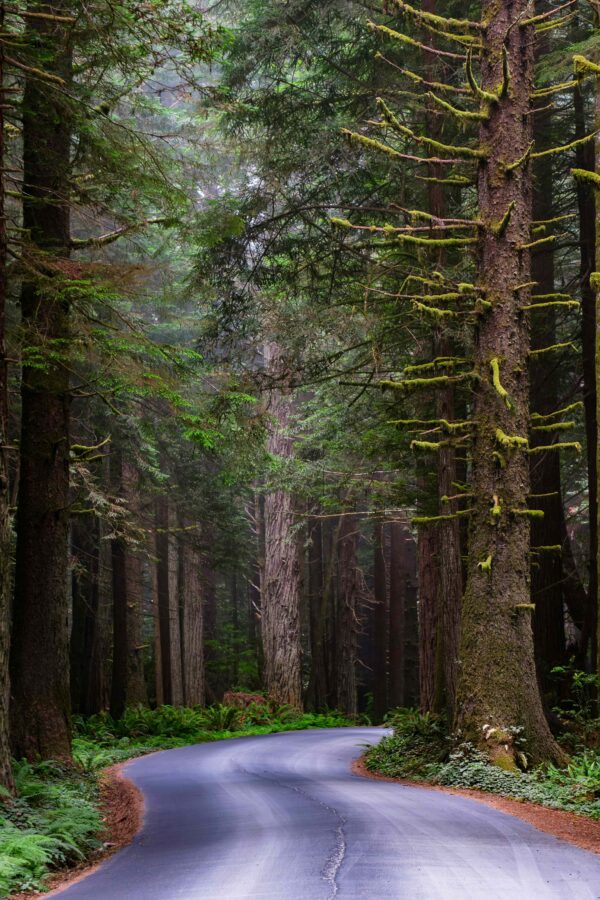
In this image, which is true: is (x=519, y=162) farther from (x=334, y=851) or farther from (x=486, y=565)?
(x=334, y=851)

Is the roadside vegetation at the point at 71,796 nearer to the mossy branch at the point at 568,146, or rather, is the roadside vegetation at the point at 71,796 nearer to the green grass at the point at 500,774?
the green grass at the point at 500,774

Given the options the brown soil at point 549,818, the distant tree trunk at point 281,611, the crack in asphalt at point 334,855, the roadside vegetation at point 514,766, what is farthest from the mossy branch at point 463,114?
the distant tree trunk at point 281,611

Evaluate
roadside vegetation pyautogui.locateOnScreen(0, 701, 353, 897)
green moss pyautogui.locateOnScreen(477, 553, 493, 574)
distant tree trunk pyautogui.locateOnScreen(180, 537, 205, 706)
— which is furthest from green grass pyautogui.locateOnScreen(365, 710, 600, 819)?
distant tree trunk pyautogui.locateOnScreen(180, 537, 205, 706)

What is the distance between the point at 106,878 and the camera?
6.47 metres

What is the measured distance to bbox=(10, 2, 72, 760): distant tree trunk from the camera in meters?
11.4

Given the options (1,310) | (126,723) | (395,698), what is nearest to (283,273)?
(1,310)

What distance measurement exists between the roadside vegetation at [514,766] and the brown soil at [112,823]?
3576mm

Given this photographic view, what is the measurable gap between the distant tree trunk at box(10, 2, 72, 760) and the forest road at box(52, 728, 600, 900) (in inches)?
72.8

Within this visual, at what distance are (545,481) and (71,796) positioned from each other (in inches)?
381

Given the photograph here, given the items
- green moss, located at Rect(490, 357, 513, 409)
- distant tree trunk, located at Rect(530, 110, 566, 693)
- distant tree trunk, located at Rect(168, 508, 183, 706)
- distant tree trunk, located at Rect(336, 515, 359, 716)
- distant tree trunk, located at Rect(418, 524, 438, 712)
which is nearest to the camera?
green moss, located at Rect(490, 357, 513, 409)

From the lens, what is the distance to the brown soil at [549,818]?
278 inches

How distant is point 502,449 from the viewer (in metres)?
10.9

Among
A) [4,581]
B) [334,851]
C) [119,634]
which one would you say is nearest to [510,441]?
[334,851]

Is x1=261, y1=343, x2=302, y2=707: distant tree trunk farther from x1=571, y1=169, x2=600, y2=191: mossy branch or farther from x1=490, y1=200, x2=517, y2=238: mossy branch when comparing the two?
x1=571, y1=169, x2=600, y2=191: mossy branch
